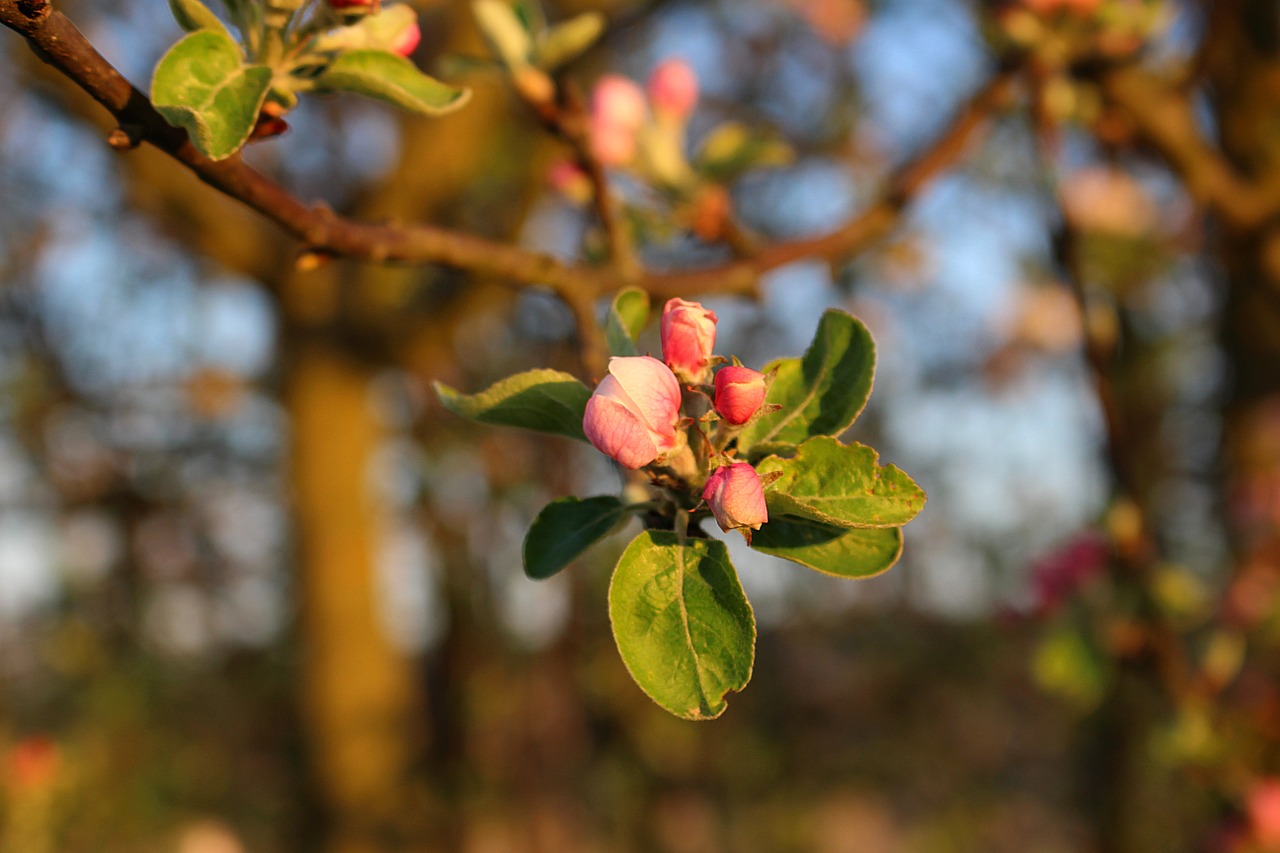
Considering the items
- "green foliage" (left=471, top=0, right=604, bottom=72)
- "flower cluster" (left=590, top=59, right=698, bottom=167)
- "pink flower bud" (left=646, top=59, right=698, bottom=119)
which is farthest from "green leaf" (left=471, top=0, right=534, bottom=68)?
"pink flower bud" (left=646, top=59, right=698, bottom=119)

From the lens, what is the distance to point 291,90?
83cm

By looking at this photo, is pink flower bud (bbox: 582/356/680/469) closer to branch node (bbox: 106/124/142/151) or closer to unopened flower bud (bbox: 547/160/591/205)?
branch node (bbox: 106/124/142/151)

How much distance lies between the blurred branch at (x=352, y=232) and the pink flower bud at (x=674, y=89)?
0.33 m

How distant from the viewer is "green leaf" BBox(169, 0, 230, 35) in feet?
2.54

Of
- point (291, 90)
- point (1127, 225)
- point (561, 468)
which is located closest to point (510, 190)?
point (561, 468)

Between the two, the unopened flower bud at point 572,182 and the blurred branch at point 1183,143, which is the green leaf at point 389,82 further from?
the blurred branch at point 1183,143

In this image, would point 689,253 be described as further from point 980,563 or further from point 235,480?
point 235,480

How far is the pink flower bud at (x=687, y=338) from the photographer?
68 cm

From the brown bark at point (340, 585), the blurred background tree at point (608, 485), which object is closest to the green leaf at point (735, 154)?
the blurred background tree at point (608, 485)

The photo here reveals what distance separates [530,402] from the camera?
0.69 metres

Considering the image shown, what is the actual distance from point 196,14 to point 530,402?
422 millimetres

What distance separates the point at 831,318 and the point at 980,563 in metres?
6.94

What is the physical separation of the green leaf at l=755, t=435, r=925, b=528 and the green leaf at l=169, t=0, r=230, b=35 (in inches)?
21.5

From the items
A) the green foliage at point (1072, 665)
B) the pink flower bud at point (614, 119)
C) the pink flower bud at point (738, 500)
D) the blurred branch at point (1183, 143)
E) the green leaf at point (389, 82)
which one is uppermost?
the green leaf at point (389, 82)
